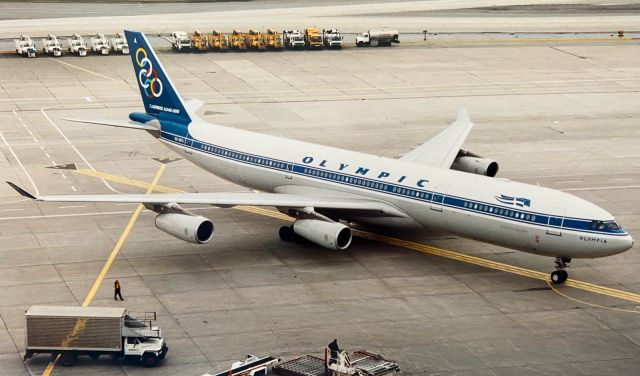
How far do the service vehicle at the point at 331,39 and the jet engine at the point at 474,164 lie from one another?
160 ft

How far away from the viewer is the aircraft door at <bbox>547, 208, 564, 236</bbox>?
5245cm

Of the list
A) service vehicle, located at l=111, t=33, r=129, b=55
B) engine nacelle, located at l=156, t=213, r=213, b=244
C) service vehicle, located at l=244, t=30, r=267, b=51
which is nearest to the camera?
engine nacelle, located at l=156, t=213, r=213, b=244

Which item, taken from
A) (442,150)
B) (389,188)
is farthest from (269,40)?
(389,188)

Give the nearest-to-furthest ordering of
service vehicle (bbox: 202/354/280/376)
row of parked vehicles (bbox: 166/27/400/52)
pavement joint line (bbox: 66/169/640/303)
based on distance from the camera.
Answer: service vehicle (bbox: 202/354/280/376) < pavement joint line (bbox: 66/169/640/303) < row of parked vehicles (bbox: 166/27/400/52)

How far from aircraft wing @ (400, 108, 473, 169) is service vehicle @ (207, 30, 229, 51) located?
4784cm

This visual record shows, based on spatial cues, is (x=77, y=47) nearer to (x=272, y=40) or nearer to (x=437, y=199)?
(x=272, y=40)

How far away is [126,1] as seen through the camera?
145 meters

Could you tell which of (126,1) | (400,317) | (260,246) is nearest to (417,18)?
(126,1)

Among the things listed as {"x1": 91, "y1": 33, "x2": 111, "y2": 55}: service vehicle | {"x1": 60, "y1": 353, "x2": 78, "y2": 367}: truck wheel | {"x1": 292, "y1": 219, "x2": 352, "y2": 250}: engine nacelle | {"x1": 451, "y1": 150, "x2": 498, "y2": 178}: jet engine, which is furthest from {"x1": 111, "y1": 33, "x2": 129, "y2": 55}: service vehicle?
{"x1": 60, "y1": 353, "x2": 78, "y2": 367}: truck wheel

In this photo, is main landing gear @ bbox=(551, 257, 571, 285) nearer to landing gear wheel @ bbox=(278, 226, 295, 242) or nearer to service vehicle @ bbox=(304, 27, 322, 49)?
landing gear wheel @ bbox=(278, 226, 295, 242)

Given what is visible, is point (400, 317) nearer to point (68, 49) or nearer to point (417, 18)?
point (68, 49)

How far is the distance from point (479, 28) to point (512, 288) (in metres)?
80.9

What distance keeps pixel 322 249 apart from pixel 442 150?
11.8 metres

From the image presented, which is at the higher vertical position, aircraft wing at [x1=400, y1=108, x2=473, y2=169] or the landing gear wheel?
aircraft wing at [x1=400, y1=108, x2=473, y2=169]
